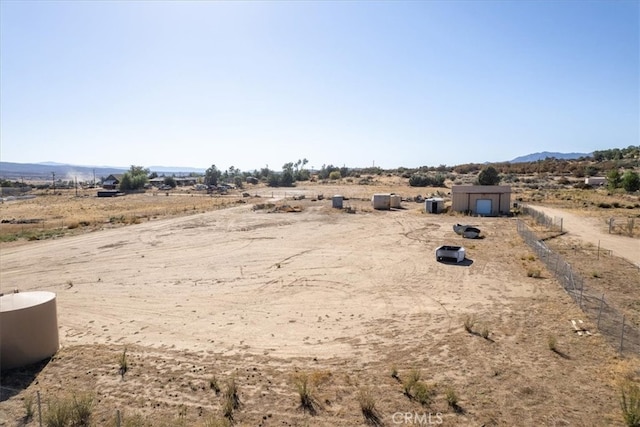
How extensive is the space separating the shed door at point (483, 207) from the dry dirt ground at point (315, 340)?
2004 centimetres

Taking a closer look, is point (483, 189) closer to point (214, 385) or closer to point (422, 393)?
point (422, 393)

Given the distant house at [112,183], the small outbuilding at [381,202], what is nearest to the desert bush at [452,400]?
the small outbuilding at [381,202]

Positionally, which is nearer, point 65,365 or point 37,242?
point 65,365

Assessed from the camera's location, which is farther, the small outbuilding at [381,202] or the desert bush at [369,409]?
the small outbuilding at [381,202]

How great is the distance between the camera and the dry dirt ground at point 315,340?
9805 millimetres

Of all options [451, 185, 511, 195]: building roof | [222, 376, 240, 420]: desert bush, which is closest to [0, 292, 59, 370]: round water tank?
[222, 376, 240, 420]: desert bush

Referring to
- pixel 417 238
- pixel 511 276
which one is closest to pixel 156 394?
pixel 511 276

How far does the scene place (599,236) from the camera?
33.8m

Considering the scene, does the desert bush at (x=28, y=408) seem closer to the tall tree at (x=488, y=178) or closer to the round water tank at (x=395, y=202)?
the round water tank at (x=395, y=202)

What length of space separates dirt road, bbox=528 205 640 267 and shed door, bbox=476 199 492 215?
21.4 ft

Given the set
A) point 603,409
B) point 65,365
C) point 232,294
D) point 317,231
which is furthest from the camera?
point 317,231

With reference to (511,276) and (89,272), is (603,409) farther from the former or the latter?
(89,272)

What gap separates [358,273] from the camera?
2300 cm

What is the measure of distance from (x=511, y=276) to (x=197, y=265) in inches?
678
